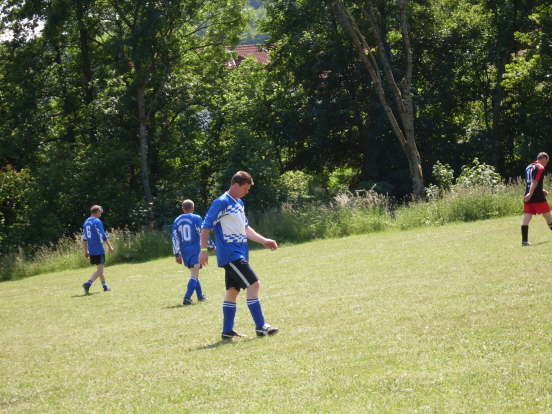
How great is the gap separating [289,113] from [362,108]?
139 inches

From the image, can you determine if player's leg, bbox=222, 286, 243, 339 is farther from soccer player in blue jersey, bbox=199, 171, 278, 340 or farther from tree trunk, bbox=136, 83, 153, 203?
tree trunk, bbox=136, 83, 153, 203

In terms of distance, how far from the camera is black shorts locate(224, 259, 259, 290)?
9.23 meters

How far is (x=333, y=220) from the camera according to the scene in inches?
1017

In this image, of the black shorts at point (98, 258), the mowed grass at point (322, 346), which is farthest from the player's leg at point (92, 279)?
the mowed grass at point (322, 346)

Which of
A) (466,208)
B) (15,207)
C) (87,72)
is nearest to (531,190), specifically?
(466,208)

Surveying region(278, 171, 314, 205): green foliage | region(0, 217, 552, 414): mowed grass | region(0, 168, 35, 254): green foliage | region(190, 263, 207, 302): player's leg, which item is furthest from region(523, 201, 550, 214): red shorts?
region(0, 168, 35, 254): green foliage

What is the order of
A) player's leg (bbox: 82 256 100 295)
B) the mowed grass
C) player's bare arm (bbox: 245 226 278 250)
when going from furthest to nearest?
player's leg (bbox: 82 256 100 295)
player's bare arm (bbox: 245 226 278 250)
the mowed grass

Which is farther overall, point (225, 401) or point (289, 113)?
point (289, 113)

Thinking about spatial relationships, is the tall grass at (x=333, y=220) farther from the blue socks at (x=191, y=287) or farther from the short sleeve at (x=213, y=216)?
the short sleeve at (x=213, y=216)

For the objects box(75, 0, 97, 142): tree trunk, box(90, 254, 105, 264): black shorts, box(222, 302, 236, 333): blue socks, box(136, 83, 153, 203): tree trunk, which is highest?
box(75, 0, 97, 142): tree trunk

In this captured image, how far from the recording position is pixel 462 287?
35.4ft

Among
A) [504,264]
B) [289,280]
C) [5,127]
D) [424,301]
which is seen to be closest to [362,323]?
[424,301]

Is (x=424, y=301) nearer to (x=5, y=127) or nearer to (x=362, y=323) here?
(x=362, y=323)

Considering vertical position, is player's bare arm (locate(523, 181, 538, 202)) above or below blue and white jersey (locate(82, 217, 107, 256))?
below
